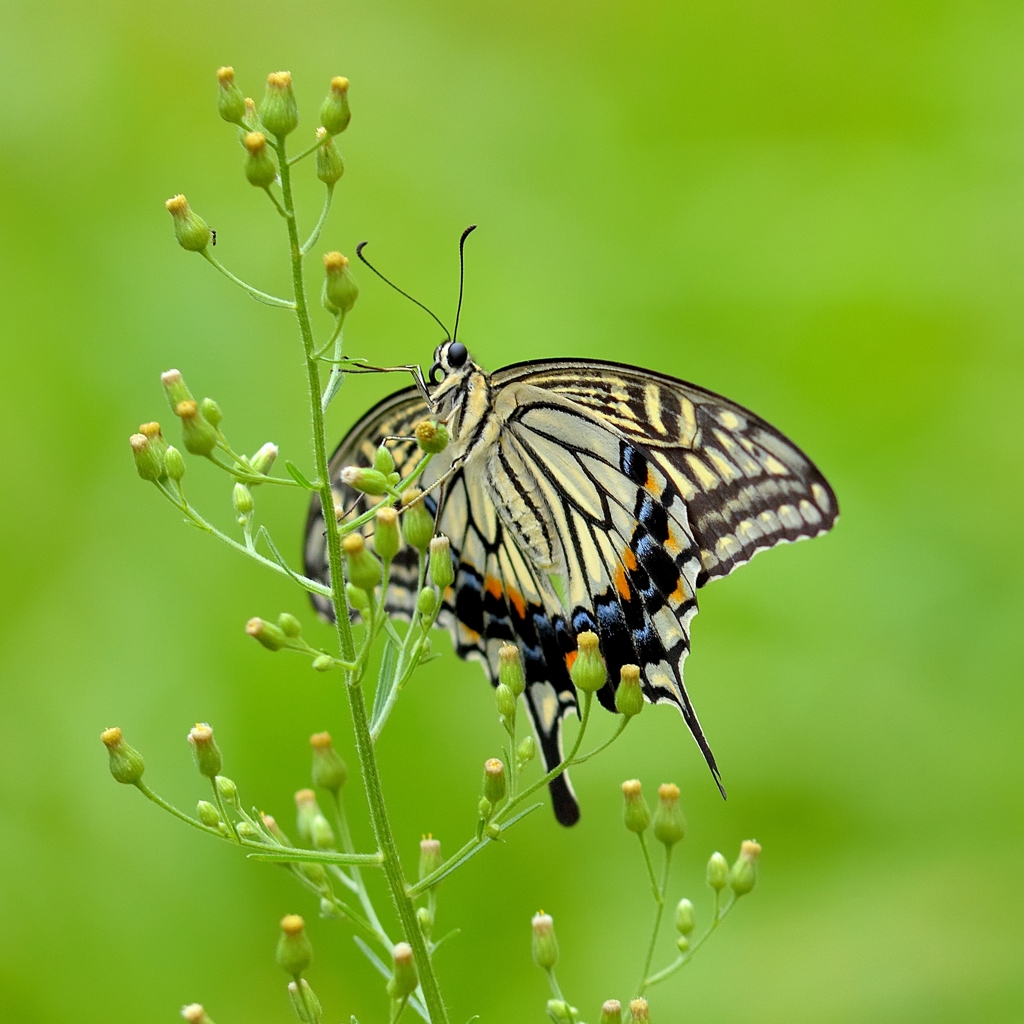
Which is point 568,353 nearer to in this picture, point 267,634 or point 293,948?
point 267,634

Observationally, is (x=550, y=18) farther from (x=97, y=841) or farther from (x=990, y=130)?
(x=97, y=841)

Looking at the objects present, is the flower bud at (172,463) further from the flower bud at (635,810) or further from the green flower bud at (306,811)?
the flower bud at (635,810)

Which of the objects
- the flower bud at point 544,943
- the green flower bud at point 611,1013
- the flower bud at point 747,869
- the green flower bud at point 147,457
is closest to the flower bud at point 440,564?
the green flower bud at point 147,457

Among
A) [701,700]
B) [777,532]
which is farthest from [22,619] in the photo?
[777,532]

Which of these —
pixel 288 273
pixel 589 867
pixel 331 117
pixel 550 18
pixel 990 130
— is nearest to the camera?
pixel 331 117

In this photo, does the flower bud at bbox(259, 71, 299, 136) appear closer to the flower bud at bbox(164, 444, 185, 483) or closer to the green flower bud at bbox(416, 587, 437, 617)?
the flower bud at bbox(164, 444, 185, 483)
